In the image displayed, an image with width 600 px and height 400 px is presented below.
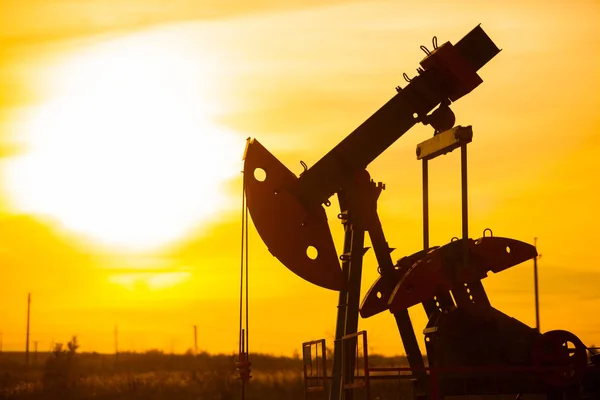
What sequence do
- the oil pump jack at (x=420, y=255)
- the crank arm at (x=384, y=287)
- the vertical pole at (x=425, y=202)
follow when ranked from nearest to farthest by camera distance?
the oil pump jack at (x=420, y=255) → the crank arm at (x=384, y=287) → the vertical pole at (x=425, y=202)

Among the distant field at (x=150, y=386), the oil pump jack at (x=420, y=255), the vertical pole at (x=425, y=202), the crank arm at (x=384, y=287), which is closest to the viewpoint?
the oil pump jack at (x=420, y=255)

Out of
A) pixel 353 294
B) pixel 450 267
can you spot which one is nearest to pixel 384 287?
pixel 353 294

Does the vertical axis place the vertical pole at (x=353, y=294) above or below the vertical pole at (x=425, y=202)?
below

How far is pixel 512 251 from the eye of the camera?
12312 millimetres

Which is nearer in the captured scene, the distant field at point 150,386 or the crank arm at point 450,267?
the crank arm at point 450,267

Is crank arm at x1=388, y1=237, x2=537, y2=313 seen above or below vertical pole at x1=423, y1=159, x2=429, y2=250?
below

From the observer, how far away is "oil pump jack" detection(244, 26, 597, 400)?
11898 mm

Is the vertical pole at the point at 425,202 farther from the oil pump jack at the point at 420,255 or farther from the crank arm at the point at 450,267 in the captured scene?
the crank arm at the point at 450,267

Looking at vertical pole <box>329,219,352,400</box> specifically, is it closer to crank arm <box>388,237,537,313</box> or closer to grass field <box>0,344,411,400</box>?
crank arm <box>388,237,537,313</box>

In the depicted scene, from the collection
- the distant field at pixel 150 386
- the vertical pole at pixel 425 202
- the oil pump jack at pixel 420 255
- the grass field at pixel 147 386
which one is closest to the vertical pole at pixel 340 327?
the oil pump jack at pixel 420 255

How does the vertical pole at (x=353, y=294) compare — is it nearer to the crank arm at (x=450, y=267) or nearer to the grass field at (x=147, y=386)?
the crank arm at (x=450, y=267)

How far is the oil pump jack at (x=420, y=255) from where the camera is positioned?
39.0 feet

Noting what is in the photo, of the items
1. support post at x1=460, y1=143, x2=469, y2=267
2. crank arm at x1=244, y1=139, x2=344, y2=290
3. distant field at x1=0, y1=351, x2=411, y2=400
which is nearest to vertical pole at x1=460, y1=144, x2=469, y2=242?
support post at x1=460, y1=143, x2=469, y2=267

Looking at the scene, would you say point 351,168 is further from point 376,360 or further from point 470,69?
point 376,360
